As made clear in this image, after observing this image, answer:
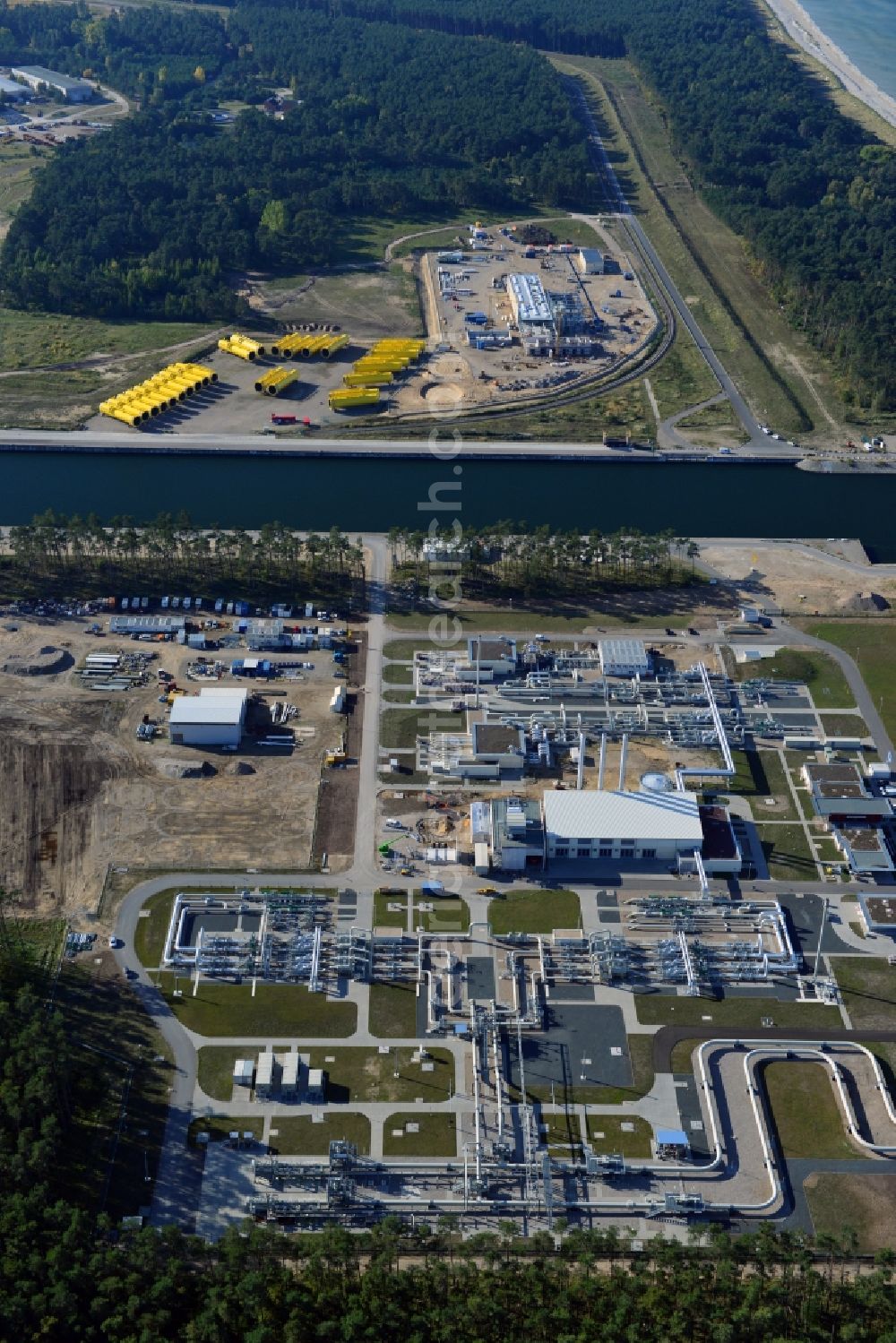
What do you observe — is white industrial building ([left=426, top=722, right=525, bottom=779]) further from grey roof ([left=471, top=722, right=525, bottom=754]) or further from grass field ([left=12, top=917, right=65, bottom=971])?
grass field ([left=12, top=917, right=65, bottom=971])

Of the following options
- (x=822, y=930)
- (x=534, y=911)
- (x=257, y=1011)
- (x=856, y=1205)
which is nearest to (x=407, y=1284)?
(x=257, y=1011)

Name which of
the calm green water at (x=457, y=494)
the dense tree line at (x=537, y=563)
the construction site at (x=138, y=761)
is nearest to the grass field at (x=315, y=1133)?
the construction site at (x=138, y=761)

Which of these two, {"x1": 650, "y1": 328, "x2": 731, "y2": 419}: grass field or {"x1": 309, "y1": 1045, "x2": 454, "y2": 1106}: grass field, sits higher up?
{"x1": 650, "y1": 328, "x2": 731, "y2": 419}: grass field

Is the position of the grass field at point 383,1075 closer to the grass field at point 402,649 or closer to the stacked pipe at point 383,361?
the grass field at point 402,649

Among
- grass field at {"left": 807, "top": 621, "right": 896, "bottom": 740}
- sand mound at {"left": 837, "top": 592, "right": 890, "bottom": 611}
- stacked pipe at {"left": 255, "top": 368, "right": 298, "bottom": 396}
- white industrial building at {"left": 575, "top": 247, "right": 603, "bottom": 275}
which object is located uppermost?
white industrial building at {"left": 575, "top": 247, "right": 603, "bottom": 275}

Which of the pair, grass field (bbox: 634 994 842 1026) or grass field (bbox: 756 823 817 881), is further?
grass field (bbox: 756 823 817 881)

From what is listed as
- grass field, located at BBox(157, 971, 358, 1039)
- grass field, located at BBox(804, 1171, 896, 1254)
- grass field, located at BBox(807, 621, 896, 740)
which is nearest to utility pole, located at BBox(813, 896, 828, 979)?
grass field, located at BBox(804, 1171, 896, 1254)

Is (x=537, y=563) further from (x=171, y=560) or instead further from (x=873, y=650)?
(x=171, y=560)
